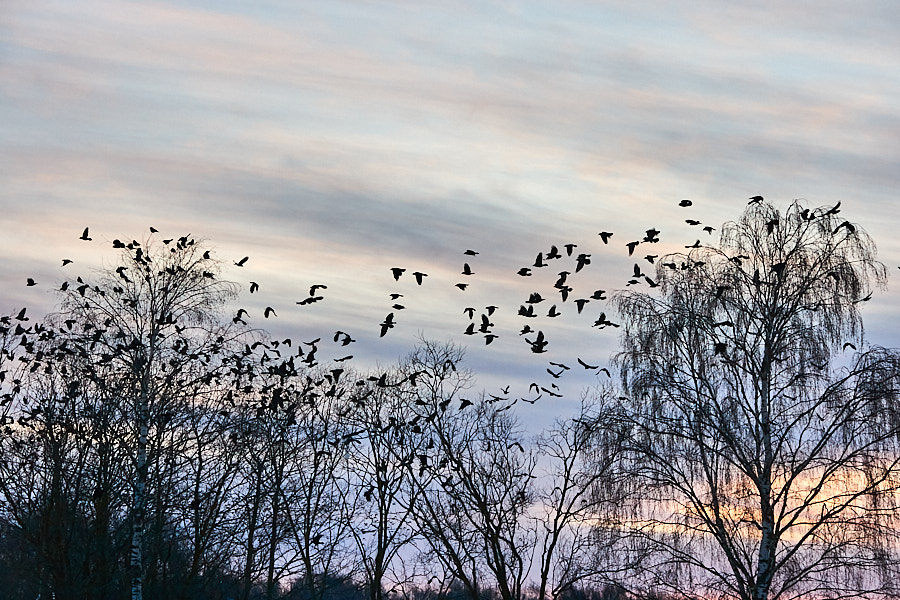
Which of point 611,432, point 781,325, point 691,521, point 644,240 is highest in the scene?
point 644,240

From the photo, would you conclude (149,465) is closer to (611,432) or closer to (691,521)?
(611,432)

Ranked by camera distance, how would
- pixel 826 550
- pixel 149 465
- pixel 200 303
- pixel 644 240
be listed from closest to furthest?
pixel 826 550 → pixel 644 240 → pixel 149 465 → pixel 200 303

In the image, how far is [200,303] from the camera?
28.5 m

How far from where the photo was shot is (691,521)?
21188mm

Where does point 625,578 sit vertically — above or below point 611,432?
below

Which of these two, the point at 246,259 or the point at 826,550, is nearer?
the point at 826,550

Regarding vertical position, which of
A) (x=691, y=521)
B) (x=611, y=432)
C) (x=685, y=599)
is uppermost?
(x=611, y=432)

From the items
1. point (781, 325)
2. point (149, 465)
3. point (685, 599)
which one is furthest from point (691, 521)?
point (149, 465)

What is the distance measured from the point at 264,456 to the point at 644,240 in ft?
54.9

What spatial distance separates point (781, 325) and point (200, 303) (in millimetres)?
15584

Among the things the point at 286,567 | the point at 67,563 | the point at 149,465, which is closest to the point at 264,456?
the point at 286,567

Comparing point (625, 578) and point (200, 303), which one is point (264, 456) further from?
point (625, 578)

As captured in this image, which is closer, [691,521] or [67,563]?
[691,521]

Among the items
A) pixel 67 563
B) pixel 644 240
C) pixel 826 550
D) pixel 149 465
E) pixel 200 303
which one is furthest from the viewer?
pixel 200 303
